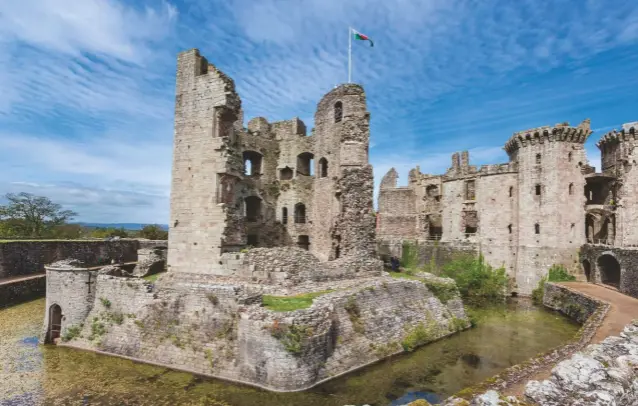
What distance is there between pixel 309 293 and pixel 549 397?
9821 millimetres

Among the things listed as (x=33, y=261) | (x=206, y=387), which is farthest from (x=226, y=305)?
(x=33, y=261)

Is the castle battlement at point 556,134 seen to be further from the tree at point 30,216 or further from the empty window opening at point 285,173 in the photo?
the tree at point 30,216

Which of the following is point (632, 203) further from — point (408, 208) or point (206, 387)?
point (206, 387)

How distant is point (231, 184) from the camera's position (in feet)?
52.6

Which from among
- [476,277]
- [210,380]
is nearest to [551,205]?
[476,277]

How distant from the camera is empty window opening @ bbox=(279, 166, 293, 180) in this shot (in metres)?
23.2

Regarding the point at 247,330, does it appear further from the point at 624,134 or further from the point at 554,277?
the point at 624,134

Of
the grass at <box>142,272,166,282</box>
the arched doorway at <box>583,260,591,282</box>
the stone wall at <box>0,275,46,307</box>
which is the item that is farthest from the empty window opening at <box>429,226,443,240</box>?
the stone wall at <box>0,275,46,307</box>

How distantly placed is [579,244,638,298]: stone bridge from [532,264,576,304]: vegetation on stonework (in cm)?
124

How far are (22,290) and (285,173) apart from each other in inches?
616

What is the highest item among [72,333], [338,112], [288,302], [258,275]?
[338,112]

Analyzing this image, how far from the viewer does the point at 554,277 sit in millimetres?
25422

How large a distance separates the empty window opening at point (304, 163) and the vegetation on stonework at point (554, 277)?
16491mm

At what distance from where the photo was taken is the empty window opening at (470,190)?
101 ft
